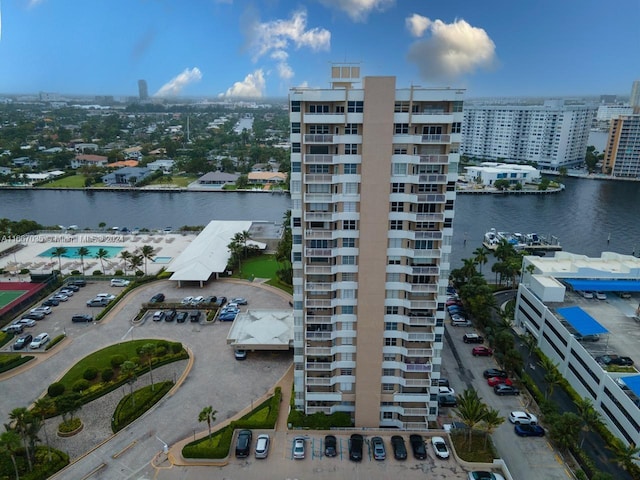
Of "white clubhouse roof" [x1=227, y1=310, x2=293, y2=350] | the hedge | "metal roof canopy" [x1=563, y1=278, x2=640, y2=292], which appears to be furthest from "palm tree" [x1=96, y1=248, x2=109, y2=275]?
"metal roof canopy" [x1=563, y1=278, x2=640, y2=292]

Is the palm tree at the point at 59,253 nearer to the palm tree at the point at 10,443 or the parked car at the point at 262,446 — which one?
the palm tree at the point at 10,443

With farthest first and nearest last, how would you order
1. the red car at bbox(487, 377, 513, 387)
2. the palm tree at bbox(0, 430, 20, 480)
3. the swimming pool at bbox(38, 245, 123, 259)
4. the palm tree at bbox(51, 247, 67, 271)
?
the swimming pool at bbox(38, 245, 123, 259) < the palm tree at bbox(51, 247, 67, 271) < the red car at bbox(487, 377, 513, 387) < the palm tree at bbox(0, 430, 20, 480)

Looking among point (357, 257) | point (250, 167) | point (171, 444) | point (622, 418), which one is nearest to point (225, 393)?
point (171, 444)

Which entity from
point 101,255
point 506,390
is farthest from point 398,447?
point 101,255

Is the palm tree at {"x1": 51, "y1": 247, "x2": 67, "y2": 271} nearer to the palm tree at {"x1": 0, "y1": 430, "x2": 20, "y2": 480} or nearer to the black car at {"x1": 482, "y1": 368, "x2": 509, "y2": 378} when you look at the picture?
the palm tree at {"x1": 0, "y1": 430, "x2": 20, "y2": 480}

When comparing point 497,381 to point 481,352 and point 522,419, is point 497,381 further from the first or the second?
point 481,352

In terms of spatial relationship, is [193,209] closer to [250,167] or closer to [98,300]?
[250,167]
